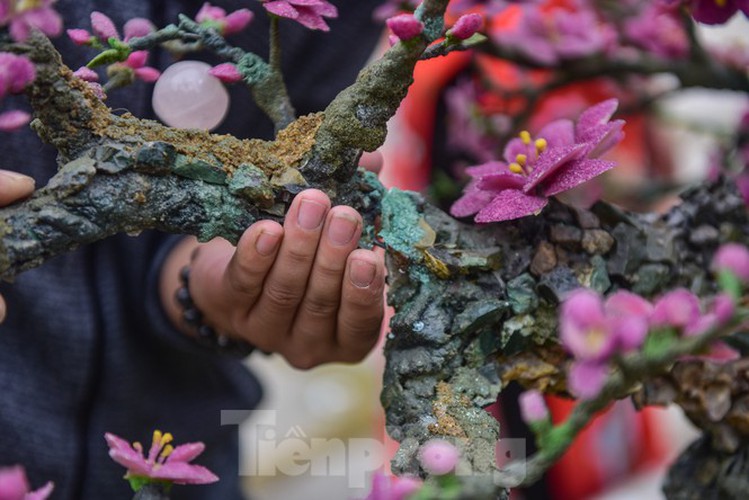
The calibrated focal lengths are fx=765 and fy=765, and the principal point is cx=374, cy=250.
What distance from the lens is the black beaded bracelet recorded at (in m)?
0.74

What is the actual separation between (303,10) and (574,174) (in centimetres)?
20

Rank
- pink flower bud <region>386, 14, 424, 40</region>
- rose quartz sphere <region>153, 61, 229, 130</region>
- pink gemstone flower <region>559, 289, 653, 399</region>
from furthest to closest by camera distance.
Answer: rose quartz sphere <region>153, 61, 229, 130</region> → pink flower bud <region>386, 14, 424, 40</region> → pink gemstone flower <region>559, 289, 653, 399</region>

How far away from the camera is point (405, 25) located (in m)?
0.42

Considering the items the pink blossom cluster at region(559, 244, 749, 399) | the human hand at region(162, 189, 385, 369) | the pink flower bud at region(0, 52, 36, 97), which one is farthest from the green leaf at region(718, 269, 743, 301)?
the pink flower bud at region(0, 52, 36, 97)

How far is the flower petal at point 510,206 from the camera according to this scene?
1.59 ft

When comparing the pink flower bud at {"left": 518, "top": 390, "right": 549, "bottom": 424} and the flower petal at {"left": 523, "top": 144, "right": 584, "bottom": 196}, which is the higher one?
the flower petal at {"left": 523, "top": 144, "right": 584, "bottom": 196}

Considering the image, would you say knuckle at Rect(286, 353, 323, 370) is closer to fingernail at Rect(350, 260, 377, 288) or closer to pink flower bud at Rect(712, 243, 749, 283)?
fingernail at Rect(350, 260, 377, 288)

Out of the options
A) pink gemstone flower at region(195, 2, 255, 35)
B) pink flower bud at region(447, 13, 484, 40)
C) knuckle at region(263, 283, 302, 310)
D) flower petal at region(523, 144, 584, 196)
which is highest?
pink gemstone flower at region(195, 2, 255, 35)

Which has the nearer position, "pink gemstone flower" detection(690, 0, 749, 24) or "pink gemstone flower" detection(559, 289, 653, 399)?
"pink gemstone flower" detection(559, 289, 653, 399)

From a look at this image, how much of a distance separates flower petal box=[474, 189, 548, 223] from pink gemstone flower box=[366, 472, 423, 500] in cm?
18

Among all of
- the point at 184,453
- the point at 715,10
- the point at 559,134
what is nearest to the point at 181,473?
the point at 184,453

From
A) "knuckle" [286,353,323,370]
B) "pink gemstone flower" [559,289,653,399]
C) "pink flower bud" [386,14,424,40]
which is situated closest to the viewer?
"pink gemstone flower" [559,289,653,399]

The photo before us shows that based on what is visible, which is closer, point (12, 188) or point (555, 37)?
point (12, 188)

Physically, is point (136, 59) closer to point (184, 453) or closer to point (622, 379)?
point (184, 453)
